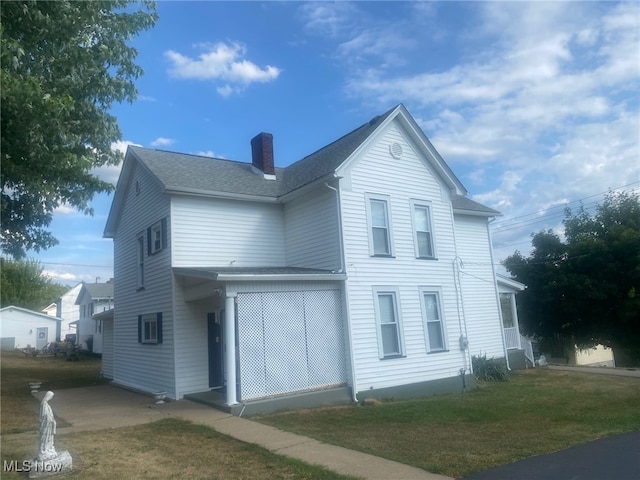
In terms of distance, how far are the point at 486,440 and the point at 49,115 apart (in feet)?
29.7

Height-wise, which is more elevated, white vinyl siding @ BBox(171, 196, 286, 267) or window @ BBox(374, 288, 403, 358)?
white vinyl siding @ BBox(171, 196, 286, 267)

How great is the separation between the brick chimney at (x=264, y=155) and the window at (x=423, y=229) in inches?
214

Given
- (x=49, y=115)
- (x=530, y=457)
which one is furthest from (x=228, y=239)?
(x=530, y=457)

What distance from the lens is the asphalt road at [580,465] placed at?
7.01 metres

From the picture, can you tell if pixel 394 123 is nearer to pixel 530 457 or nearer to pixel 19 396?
pixel 530 457

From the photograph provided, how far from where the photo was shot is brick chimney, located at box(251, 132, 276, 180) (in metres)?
19.1

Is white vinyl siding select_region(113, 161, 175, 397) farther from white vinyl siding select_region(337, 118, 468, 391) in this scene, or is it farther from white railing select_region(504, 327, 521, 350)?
white railing select_region(504, 327, 521, 350)

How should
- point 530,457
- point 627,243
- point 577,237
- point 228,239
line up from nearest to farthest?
point 530,457
point 228,239
point 627,243
point 577,237

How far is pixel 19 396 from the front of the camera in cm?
1636

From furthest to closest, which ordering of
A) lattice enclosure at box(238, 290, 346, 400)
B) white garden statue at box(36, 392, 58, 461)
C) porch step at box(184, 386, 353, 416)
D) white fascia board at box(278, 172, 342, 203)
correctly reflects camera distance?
1. white fascia board at box(278, 172, 342, 203)
2. lattice enclosure at box(238, 290, 346, 400)
3. porch step at box(184, 386, 353, 416)
4. white garden statue at box(36, 392, 58, 461)

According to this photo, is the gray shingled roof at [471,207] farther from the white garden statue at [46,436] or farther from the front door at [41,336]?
the front door at [41,336]

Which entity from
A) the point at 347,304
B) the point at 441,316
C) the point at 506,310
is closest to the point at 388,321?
the point at 347,304

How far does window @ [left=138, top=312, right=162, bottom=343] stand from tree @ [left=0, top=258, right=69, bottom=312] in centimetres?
5374

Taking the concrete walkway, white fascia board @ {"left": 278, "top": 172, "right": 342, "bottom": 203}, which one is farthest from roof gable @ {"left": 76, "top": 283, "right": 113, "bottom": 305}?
white fascia board @ {"left": 278, "top": 172, "right": 342, "bottom": 203}
